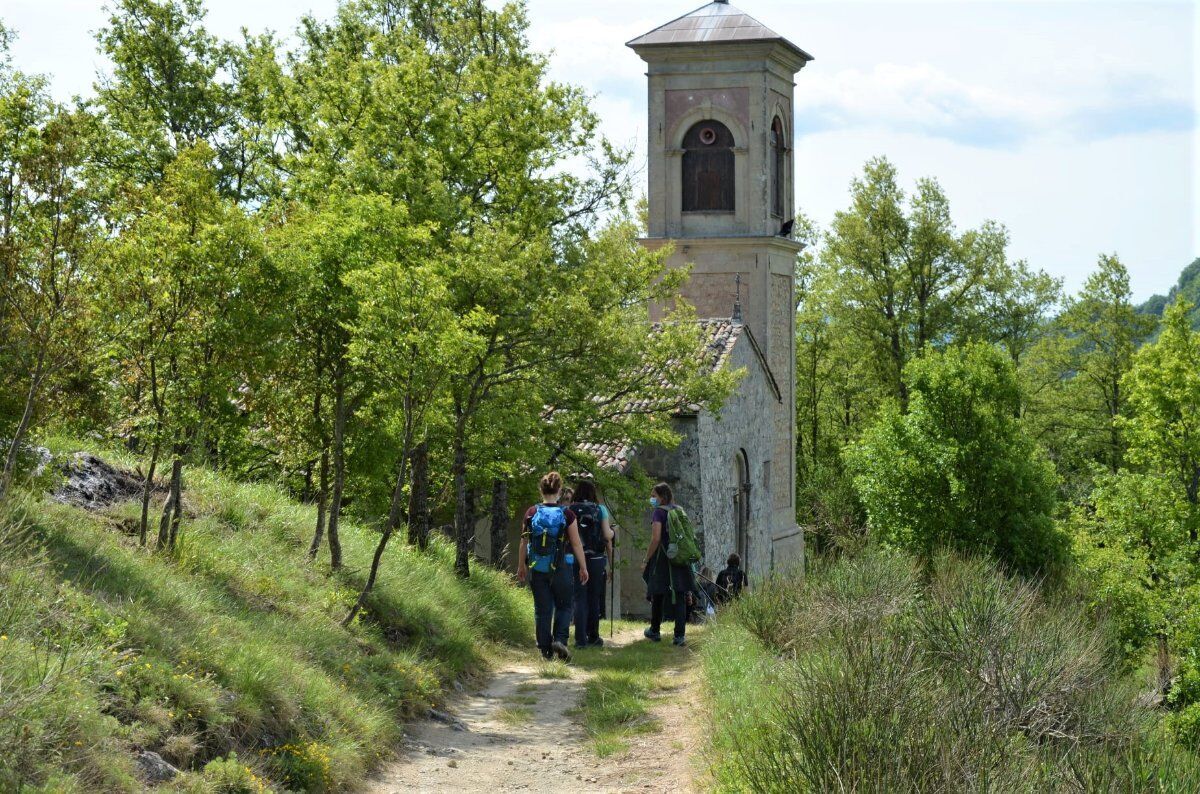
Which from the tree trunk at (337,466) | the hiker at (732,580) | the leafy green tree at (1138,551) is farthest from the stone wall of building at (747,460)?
the tree trunk at (337,466)

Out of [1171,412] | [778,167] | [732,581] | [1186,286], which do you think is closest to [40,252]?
[732,581]

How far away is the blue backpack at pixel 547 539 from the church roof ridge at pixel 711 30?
19.4m

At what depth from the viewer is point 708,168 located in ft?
94.9

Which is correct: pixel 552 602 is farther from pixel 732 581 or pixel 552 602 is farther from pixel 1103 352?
pixel 1103 352

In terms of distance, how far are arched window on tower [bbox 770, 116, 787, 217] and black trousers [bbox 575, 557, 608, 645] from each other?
1814 centimetres

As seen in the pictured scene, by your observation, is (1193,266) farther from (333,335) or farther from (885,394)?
(333,335)

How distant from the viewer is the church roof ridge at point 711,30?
2825 centimetres

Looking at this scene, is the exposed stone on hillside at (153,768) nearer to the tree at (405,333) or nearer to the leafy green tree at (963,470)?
the tree at (405,333)

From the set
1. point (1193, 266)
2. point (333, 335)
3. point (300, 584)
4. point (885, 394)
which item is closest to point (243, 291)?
point (333, 335)

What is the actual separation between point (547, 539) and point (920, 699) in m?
5.43

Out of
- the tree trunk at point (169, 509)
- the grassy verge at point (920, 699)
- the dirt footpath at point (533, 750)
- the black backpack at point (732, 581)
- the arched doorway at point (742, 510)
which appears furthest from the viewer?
the arched doorway at point (742, 510)

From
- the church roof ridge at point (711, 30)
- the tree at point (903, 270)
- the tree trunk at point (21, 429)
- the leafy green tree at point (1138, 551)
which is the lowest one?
the leafy green tree at point (1138, 551)

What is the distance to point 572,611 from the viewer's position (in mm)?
12547

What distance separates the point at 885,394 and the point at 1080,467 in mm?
6933
